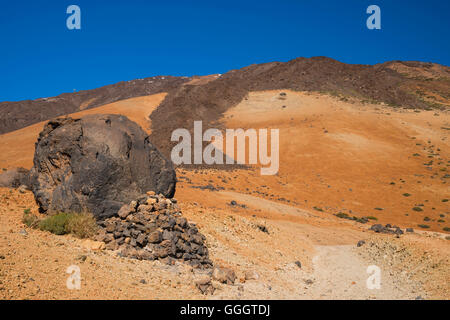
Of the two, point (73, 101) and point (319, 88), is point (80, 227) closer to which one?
point (319, 88)

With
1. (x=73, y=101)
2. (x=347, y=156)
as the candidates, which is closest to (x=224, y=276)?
(x=347, y=156)

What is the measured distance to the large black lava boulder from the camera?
7.92 metres

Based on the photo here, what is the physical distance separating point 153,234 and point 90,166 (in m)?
2.55

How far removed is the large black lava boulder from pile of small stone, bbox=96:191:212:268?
55 centimetres

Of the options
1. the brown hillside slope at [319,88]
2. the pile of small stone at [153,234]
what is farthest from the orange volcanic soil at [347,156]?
the pile of small stone at [153,234]

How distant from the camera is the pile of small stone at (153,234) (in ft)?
22.9

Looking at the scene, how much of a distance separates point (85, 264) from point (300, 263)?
5.87m

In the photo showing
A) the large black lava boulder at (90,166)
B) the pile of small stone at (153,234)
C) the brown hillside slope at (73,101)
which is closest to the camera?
the pile of small stone at (153,234)

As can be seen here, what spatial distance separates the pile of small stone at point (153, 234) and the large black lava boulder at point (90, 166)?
550 mm

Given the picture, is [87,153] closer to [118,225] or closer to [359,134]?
[118,225]

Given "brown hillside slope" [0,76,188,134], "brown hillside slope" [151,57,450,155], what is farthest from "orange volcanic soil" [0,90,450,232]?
"brown hillside slope" [0,76,188,134]

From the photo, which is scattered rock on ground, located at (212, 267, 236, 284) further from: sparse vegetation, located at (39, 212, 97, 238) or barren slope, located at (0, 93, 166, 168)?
barren slope, located at (0, 93, 166, 168)

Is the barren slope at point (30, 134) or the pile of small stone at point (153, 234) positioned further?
the barren slope at point (30, 134)

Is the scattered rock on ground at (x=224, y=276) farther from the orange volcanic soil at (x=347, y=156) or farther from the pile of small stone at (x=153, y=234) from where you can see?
the orange volcanic soil at (x=347, y=156)
